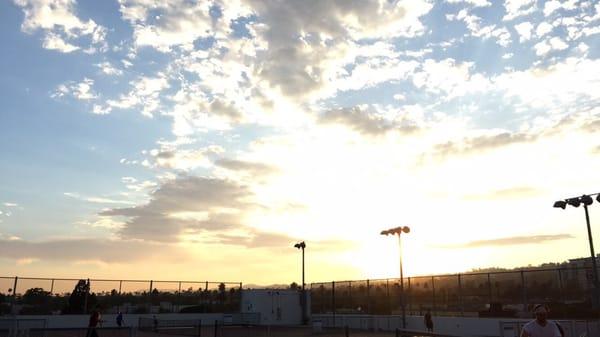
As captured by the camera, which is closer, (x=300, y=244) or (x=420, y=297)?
(x=300, y=244)

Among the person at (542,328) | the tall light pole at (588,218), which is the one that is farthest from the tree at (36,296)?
the person at (542,328)

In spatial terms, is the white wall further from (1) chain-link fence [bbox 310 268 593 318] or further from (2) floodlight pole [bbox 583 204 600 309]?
(2) floodlight pole [bbox 583 204 600 309]

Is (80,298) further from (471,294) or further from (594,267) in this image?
(594,267)

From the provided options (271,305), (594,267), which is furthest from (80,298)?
(594,267)

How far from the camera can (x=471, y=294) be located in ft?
150

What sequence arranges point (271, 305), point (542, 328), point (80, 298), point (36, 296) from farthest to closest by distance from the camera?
point (271, 305)
point (80, 298)
point (36, 296)
point (542, 328)

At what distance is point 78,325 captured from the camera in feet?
135

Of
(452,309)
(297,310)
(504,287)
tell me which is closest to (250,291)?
(297,310)

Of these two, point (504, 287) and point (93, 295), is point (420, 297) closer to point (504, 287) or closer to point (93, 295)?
point (504, 287)

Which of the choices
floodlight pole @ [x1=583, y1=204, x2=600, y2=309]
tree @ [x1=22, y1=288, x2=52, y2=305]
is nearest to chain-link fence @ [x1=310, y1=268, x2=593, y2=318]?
floodlight pole @ [x1=583, y1=204, x2=600, y2=309]

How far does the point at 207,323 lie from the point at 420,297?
20633 millimetres

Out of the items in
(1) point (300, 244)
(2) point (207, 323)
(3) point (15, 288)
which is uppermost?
(1) point (300, 244)

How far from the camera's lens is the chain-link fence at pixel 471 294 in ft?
130

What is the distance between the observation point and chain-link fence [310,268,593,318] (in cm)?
A: 3975
